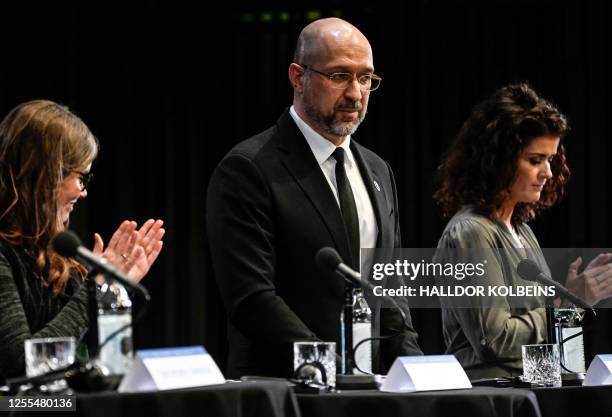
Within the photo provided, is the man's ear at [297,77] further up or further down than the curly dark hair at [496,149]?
further up

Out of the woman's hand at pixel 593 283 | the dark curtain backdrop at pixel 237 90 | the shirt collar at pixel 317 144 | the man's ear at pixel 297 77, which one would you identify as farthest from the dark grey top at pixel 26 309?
the dark curtain backdrop at pixel 237 90

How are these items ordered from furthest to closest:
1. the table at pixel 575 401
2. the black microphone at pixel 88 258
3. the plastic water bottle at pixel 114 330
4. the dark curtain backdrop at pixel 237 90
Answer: the dark curtain backdrop at pixel 237 90 < the table at pixel 575 401 < the plastic water bottle at pixel 114 330 < the black microphone at pixel 88 258

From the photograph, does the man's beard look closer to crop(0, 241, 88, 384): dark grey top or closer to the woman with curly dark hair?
the woman with curly dark hair

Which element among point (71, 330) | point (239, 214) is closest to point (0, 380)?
point (71, 330)

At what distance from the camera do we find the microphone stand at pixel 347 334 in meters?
2.38

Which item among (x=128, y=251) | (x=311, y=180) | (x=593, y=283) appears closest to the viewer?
(x=128, y=251)

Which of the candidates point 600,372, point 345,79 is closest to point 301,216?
point 345,79

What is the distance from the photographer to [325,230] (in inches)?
114

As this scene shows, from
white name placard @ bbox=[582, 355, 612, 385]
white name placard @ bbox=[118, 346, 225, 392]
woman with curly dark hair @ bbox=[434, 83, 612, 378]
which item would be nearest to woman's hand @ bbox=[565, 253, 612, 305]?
woman with curly dark hair @ bbox=[434, 83, 612, 378]

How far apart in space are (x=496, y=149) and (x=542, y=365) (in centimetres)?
104

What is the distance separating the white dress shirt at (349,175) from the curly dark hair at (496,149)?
543mm

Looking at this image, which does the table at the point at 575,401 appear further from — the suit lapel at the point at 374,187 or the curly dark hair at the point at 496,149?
the curly dark hair at the point at 496,149

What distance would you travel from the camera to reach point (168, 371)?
79.3 inches

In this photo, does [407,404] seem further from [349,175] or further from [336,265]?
[349,175]
